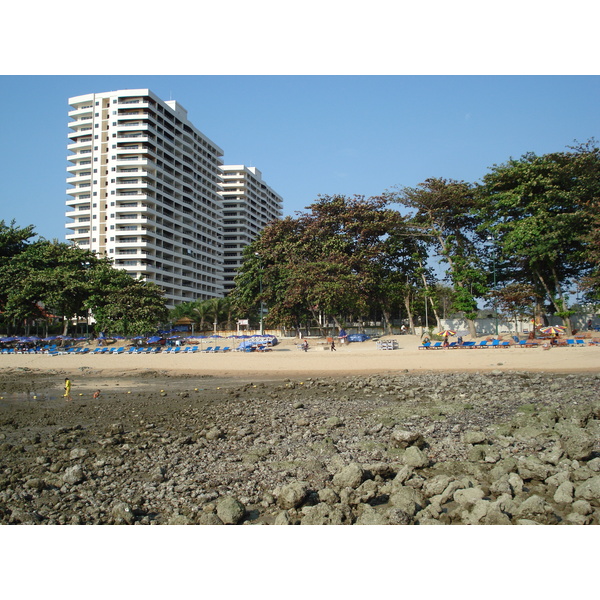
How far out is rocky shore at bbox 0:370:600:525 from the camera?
627cm

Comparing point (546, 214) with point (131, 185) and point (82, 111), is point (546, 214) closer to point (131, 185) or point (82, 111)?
point (131, 185)

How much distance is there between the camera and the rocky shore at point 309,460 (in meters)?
6.27

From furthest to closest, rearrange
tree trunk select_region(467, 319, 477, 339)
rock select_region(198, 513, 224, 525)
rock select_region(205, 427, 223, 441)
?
tree trunk select_region(467, 319, 477, 339)
rock select_region(205, 427, 223, 441)
rock select_region(198, 513, 224, 525)

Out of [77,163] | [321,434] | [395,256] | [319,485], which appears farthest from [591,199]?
[77,163]

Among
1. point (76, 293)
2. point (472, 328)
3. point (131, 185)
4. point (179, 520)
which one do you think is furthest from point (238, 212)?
point (179, 520)

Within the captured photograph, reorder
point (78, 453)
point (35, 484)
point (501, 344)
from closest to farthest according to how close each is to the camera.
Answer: point (35, 484) → point (78, 453) → point (501, 344)

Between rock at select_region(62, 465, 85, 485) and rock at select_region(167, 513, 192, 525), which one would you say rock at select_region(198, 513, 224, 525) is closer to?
rock at select_region(167, 513, 192, 525)

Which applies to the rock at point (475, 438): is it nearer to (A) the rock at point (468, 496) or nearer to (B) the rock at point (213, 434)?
(A) the rock at point (468, 496)

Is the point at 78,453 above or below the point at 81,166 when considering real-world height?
below

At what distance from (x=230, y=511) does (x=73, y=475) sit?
318 cm

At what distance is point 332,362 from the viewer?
2933cm

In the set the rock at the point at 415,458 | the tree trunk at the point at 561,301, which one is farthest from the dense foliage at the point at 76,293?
the rock at the point at 415,458

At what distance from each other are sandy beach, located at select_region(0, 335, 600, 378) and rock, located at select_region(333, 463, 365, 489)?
1764cm

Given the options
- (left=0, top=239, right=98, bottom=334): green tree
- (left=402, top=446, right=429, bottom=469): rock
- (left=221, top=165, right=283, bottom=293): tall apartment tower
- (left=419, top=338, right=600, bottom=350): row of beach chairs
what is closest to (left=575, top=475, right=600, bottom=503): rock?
(left=402, top=446, right=429, bottom=469): rock
